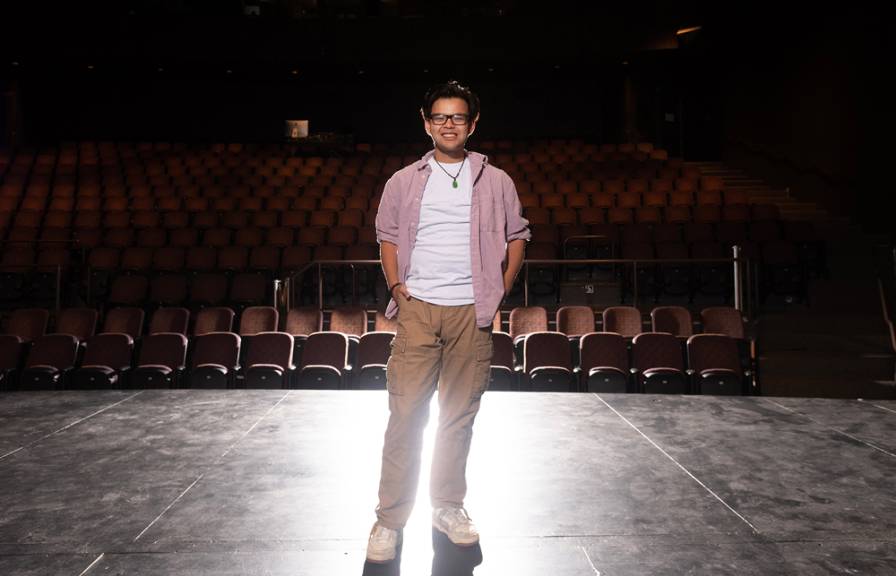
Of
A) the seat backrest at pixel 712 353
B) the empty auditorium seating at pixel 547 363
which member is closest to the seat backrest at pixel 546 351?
the empty auditorium seating at pixel 547 363

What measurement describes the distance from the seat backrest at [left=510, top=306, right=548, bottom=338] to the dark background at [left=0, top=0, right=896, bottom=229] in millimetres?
4382

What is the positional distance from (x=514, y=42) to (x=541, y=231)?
185 inches

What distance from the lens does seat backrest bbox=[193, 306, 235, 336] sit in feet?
14.8

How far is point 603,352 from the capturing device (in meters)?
3.87

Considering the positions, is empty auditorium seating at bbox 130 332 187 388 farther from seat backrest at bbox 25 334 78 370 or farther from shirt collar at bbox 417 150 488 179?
shirt collar at bbox 417 150 488 179

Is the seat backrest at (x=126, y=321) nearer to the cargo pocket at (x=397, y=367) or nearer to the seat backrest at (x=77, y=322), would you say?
the seat backrest at (x=77, y=322)

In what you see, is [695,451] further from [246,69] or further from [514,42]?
[246,69]

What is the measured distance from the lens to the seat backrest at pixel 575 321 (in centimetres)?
447

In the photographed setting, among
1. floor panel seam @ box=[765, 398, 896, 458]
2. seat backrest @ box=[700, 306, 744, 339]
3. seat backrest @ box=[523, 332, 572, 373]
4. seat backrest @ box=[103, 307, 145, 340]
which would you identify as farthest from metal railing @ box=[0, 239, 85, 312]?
floor panel seam @ box=[765, 398, 896, 458]

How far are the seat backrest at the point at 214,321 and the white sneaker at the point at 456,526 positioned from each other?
341cm

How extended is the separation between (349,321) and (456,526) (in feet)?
10.6

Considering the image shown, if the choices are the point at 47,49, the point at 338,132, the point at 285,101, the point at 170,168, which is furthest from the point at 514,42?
the point at 47,49

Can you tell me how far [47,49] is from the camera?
946 cm

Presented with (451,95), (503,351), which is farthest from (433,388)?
(503,351)
